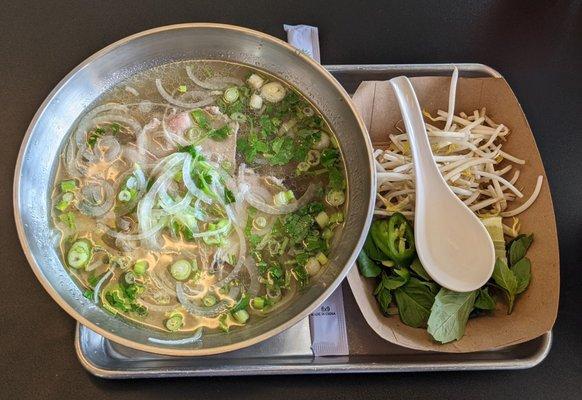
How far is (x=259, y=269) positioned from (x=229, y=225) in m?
0.15

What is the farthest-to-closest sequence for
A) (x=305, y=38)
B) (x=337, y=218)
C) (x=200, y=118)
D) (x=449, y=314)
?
1. (x=305, y=38)
2. (x=200, y=118)
3. (x=337, y=218)
4. (x=449, y=314)

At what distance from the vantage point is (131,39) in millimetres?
1482

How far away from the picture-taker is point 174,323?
4.55 feet

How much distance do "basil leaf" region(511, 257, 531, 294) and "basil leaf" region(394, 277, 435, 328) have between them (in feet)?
0.79

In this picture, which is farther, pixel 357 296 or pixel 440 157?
pixel 440 157

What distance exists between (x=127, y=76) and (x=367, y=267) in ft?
2.94

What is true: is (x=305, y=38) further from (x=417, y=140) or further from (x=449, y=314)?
(x=449, y=314)

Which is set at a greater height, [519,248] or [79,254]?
[79,254]

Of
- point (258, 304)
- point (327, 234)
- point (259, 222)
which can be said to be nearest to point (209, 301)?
point (258, 304)

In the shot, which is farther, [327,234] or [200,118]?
[200,118]

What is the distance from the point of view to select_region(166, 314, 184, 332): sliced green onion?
138 cm

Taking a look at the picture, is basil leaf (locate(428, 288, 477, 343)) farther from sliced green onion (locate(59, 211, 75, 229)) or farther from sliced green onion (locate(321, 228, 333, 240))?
sliced green onion (locate(59, 211, 75, 229))

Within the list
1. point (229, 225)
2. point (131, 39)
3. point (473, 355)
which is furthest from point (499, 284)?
point (131, 39)

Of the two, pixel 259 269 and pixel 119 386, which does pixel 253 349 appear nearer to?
pixel 259 269
